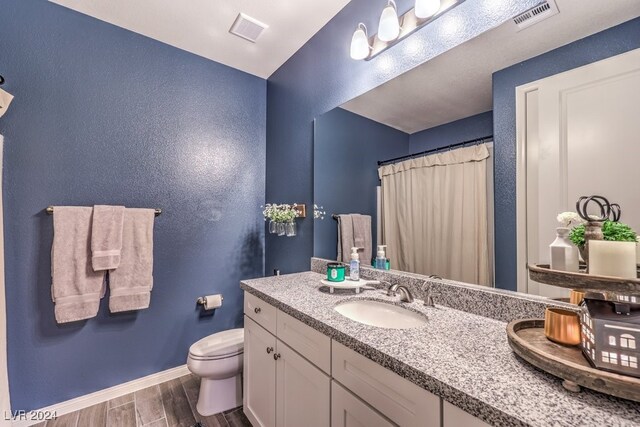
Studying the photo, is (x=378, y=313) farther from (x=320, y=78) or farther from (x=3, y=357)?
(x=3, y=357)

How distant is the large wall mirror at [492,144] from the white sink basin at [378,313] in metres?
0.27

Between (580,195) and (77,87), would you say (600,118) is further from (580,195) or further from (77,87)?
(77,87)

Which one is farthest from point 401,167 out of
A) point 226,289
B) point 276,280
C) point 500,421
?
point 226,289

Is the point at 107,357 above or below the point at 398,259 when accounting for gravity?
below

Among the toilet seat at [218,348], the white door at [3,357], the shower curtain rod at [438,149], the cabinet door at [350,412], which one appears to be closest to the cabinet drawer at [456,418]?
the cabinet door at [350,412]

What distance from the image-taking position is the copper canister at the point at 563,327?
0.68 metres

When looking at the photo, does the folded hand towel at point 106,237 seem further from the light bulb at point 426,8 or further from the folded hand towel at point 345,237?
the light bulb at point 426,8

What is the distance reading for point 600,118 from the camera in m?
0.84

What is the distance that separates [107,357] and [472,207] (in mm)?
2414

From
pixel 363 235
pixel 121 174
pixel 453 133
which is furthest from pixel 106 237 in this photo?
pixel 453 133

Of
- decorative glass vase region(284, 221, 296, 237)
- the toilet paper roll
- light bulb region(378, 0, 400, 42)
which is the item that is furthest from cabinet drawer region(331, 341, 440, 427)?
the toilet paper roll

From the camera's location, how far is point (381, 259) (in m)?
1.54

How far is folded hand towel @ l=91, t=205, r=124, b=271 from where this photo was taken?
1741mm

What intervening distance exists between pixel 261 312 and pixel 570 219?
4.26 ft
